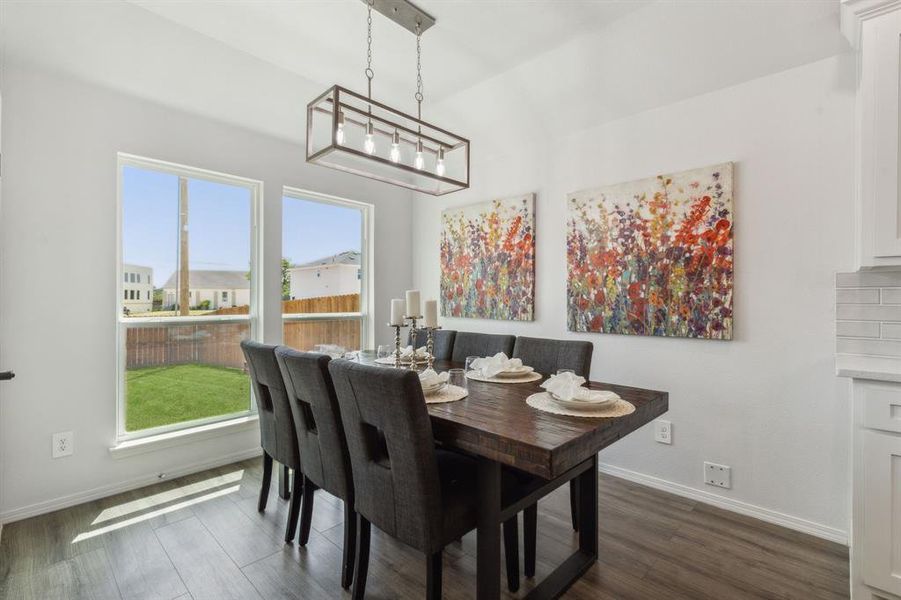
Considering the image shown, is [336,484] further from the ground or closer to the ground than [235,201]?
closer to the ground

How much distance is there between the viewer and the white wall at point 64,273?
238 cm

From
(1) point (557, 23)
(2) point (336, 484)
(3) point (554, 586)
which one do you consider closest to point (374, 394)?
(2) point (336, 484)

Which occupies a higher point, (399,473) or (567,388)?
→ (567,388)

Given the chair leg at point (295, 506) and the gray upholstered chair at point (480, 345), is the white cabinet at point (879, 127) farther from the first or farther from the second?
the chair leg at point (295, 506)

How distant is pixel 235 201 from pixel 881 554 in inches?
164

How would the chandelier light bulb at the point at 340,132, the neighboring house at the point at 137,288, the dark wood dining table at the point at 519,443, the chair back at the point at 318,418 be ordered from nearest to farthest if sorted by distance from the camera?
the dark wood dining table at the point at 519,443 < the chair back at the point at 318,418 < the chandelier light bulb at the point at 340,132 < the neighboring house at the point at 137,288

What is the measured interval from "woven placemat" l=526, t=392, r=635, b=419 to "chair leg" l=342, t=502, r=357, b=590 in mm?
912

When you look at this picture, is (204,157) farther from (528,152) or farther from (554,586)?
(554,586)

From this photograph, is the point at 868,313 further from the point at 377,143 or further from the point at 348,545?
the point at 377,143

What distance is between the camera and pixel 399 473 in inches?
58.9

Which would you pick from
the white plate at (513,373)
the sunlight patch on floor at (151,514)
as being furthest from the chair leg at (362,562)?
the sunlight patch on floor at (151,514)

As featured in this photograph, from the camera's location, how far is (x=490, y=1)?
2.26 meters

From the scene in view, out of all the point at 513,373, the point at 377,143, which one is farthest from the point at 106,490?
the point at 377,143

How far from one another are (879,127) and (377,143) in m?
3.32
